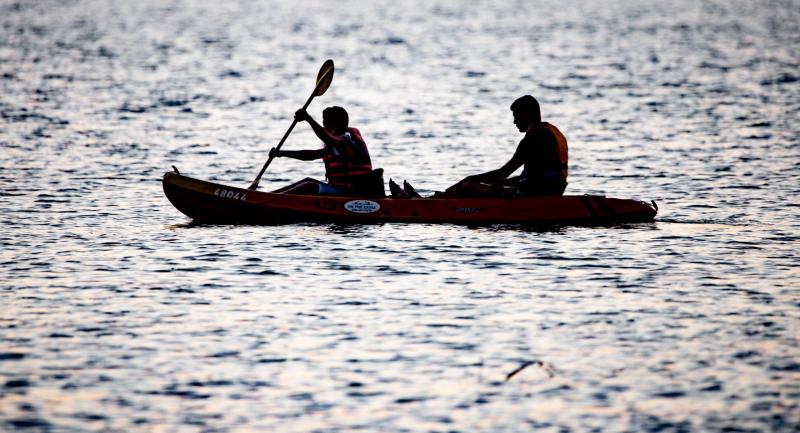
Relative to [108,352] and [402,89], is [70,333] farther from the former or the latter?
[402,89]

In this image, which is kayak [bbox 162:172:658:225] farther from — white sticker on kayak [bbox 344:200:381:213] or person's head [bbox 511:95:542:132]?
person's head [bbox 511:95:542:132]

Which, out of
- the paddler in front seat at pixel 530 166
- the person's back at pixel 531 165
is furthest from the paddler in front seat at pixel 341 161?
the person's back at pixel 531 165

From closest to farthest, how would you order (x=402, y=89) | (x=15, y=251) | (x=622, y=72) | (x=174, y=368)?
1. (x=174, y=368)
2. (x=15, y=251)
3. (x=402, y=89)
4. (x=622, y=72)

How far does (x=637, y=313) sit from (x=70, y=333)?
4.56m

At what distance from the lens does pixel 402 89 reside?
126 feet

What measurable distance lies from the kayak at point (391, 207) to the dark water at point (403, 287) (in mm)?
204

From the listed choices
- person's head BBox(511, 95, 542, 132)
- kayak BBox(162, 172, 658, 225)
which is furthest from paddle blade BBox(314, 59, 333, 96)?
person's head BBox(511, 95, 542, 132)

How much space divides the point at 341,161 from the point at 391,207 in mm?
746

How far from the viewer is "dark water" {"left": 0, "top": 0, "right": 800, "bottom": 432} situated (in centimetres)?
918

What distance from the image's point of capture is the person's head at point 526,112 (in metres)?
15.1

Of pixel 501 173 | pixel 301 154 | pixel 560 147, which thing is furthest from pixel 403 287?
pixel 301 154

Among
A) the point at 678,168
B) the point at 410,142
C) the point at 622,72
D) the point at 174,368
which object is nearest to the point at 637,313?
the point at 174,368

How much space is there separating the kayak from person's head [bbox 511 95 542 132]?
2.69ft

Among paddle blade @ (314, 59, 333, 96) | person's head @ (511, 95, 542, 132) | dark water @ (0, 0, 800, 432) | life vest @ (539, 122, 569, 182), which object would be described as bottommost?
dark water @ (0, 0, 800, 432)
